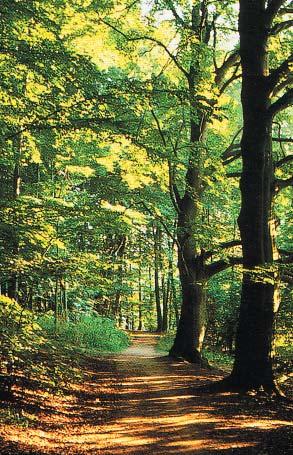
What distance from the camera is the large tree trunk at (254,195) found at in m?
8.89

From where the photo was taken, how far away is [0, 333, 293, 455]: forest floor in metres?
5.63

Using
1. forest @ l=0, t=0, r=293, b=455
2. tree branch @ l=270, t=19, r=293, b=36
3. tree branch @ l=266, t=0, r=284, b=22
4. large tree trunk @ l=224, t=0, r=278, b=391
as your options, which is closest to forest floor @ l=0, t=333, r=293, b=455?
forest @ l=0, t=0, r=293, b=455

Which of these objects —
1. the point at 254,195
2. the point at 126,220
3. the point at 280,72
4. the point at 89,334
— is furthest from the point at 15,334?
the point at 89,334

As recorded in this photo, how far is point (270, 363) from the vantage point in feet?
28.8

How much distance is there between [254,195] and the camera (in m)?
9.13

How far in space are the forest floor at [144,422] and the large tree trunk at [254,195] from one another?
104cm

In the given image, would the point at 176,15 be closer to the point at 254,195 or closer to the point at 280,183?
the point at 280,183

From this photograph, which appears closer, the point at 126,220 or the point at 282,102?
the point at 282,102

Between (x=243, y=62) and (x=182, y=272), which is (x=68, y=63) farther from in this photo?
(x=182, y=272)

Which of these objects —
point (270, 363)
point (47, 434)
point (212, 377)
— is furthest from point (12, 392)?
point (212, 377)

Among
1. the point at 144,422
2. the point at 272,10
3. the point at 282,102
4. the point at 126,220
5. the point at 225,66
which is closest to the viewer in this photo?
the point at 144,422

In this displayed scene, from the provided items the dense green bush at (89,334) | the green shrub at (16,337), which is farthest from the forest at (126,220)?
the dense green bush at (89,334)

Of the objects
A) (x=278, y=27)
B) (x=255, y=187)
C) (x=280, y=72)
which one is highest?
(x=278, y=27)

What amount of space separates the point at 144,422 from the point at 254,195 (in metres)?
4.93
